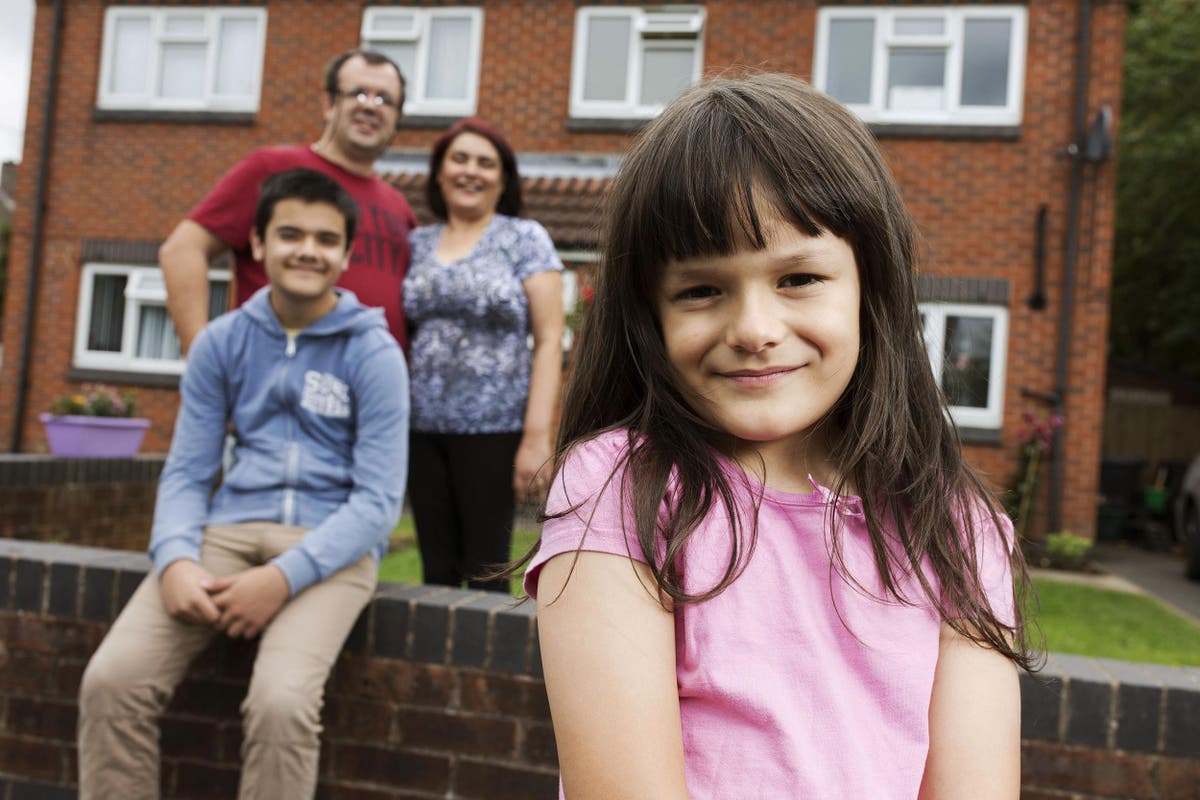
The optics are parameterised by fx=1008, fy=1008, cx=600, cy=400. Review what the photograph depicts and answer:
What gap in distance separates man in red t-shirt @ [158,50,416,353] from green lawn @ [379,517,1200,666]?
5.35 ft

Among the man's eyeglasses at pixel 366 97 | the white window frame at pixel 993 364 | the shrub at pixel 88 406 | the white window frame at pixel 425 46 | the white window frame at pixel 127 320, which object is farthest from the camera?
the white window frame at pixel 127 320

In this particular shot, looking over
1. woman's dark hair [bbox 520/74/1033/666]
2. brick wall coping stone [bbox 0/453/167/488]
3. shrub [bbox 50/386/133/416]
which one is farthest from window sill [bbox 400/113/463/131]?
woman's dark hair [bbox 520/74/1033/666]

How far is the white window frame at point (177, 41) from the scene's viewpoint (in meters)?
11.9

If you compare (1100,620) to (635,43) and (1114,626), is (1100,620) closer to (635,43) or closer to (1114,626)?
(1114,626)

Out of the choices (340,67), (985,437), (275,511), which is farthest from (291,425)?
(985,437)

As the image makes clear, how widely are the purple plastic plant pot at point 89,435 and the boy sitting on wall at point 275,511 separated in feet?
14.4

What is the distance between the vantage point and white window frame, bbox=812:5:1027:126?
1027cm

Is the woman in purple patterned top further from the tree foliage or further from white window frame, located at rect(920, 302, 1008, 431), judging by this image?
the tree foliage

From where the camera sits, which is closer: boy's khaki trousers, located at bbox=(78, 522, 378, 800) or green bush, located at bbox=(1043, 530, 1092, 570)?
boy's khaki trousers, located at bbox=(78, 522, 378, 800)

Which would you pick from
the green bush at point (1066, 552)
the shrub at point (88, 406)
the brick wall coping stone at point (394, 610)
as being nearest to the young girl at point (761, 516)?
the brick wall coping stone at point (394, 610)

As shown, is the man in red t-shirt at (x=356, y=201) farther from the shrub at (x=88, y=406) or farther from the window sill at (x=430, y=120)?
the window sill at (x=430, y=120)

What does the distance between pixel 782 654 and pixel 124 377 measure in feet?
40.1

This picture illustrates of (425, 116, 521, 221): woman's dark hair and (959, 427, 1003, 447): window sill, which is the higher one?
(425, 116, 521, 221): woman's dark hair

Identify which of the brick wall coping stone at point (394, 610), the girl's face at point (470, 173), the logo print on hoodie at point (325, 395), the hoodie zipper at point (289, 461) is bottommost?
the brick wall coping stone at point (394, 610)
